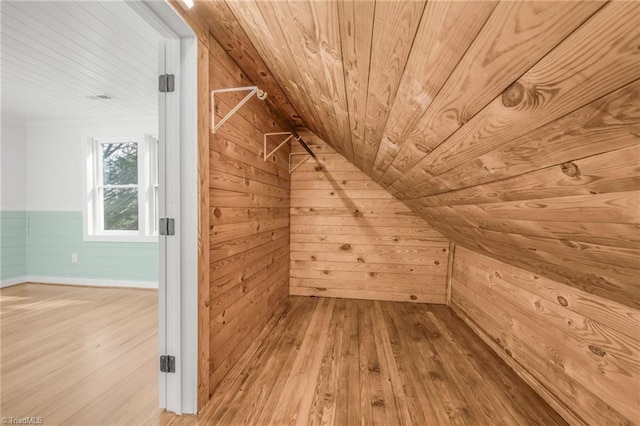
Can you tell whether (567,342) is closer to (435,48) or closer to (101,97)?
(435,48)

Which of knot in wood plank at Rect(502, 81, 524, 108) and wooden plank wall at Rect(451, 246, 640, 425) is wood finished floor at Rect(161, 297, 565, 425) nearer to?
wooden plank wall at Rect(451, 246, 640, 425)

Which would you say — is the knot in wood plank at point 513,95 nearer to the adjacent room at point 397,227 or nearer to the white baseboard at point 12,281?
the adjacent room at point 397,227

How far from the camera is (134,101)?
2893 millimetres

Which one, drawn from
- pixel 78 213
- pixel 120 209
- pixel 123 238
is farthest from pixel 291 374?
pixel 78 213

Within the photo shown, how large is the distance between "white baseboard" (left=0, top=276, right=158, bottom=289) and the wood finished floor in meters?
2.16

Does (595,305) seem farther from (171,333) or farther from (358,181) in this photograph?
(358,181)

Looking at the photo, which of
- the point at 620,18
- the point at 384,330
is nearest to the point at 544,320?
the point at 384,330

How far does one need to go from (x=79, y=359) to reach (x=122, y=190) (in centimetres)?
241

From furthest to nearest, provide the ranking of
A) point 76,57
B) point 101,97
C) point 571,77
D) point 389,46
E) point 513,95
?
point 101,97 → point 76,57 → point 389,46 → point 513,95 → point 571,77

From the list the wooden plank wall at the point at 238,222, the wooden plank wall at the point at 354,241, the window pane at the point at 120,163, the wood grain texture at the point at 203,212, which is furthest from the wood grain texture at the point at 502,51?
the window pane at the point at 120,163

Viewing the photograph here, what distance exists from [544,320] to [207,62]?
235 centimetres

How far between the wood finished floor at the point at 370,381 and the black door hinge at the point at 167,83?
1634 mm

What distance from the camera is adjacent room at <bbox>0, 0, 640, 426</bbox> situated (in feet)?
1.74

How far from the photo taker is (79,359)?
188cm
